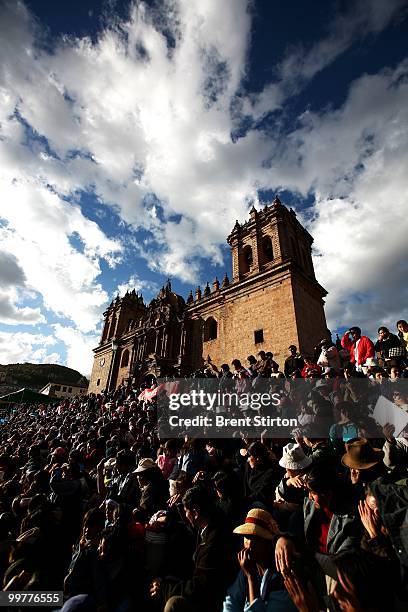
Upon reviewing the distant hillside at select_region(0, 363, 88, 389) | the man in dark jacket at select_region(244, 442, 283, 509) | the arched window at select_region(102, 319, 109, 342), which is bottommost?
the man in dark jacket at select_region(244, 442, 283, 509)

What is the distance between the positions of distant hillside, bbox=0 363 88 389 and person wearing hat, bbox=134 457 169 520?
94.6 meters

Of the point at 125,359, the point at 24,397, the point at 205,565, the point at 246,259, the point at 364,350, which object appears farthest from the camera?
the point at 125,359

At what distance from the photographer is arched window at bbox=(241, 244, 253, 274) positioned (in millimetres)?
21953

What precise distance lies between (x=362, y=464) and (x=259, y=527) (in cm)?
119

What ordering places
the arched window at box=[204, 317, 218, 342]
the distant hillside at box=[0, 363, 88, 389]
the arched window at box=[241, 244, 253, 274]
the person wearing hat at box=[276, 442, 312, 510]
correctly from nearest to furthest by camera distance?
the person wearing hat at box=[276, 442, 312, 510] → the arched window at box=[241, 244, 253, 274] → the arched window at box=[204, 317, 218, 342] → the distant hillside at box=[0, 363, 88, 389]

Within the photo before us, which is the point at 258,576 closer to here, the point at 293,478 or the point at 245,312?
the point at 293,478

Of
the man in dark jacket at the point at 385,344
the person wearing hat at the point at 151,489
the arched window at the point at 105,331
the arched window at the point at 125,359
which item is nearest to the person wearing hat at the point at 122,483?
the person wearing hat at the point at 151,489

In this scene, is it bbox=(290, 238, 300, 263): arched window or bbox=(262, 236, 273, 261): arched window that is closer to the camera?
bbox=(290, 238, 300, 263): arched window

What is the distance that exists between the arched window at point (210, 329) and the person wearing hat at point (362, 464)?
63.6 ft

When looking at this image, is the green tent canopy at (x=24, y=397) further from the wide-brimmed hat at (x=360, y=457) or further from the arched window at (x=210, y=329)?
the wide-brimmed hat at (x=360, y=457)

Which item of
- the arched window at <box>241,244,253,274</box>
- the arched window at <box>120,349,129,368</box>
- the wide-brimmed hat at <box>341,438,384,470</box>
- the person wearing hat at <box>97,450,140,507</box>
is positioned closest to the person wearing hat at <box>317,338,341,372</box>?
the wide-brimmed hat at <box>341,438,384,470</box>

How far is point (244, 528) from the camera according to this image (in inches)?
89.5

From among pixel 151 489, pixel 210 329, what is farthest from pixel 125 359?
pixel 151 489

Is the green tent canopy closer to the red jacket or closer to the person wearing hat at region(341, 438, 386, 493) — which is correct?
the red jacket
